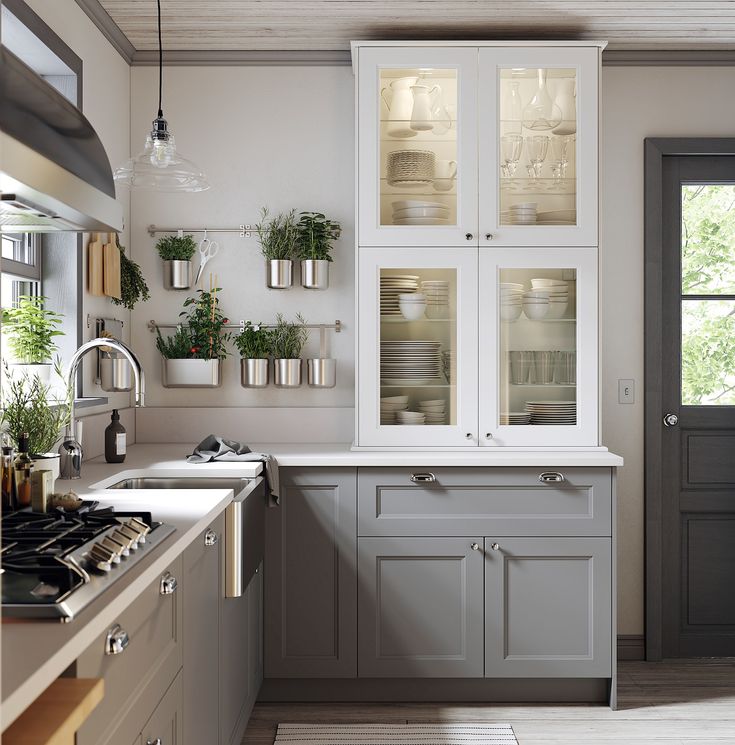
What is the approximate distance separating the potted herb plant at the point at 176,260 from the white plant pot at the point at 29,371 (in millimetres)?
1094

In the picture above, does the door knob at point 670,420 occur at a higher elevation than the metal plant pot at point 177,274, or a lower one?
lower

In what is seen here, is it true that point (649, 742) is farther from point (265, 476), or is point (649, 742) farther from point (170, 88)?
point (170, 88)

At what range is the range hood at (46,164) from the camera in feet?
4.17

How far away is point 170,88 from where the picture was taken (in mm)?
3424

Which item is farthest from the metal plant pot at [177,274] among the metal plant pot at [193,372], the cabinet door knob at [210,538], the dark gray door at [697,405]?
the dark gray door at [697,405]

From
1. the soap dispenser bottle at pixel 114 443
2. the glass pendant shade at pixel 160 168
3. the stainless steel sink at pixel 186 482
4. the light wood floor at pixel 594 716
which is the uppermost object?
the glass pendant shade at pixel 160 168

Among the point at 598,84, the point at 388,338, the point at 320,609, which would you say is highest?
the point at 598,84

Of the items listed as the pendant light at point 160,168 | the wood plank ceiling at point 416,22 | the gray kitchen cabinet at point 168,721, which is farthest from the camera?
the wood plank ceiling at point 416,22

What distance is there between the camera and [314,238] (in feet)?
10.9

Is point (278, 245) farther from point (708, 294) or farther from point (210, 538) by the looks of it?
point (708, 294)

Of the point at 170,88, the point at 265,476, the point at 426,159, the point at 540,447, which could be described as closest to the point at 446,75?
the point at 426,159

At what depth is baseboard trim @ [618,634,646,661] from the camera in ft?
11.3

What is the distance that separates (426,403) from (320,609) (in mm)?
868

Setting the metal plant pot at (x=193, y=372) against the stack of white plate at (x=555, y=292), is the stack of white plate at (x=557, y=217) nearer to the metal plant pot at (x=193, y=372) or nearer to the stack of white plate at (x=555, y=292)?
the stack of white plate at (x=555, y=292)
